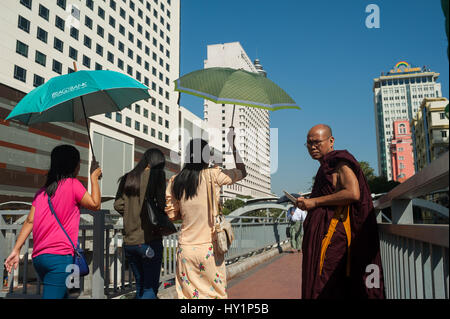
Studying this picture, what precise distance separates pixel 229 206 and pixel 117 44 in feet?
173

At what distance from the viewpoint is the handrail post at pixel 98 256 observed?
429 cm

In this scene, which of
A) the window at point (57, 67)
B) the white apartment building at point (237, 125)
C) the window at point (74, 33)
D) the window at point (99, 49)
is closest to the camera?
the window at point (57, 67)

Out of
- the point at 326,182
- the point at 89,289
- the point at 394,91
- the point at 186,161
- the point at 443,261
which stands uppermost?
the point at 394,91

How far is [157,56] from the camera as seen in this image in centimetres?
6322

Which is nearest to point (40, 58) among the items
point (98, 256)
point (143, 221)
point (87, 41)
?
point (87, 41)

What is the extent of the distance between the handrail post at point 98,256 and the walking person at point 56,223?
1250 millimetres

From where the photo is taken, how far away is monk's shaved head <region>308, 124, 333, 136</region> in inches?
121

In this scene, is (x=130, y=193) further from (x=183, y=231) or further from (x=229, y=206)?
(x=229, y=206)

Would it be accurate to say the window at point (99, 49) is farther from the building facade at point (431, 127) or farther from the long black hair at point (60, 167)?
the building facade at point (431, 127)

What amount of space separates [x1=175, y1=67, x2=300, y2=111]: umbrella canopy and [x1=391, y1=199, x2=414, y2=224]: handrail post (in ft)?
4.81

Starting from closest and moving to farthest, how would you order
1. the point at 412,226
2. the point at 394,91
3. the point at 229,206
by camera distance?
1. the point at 412,226
2. the point at 229,206
3. the point at 394,91

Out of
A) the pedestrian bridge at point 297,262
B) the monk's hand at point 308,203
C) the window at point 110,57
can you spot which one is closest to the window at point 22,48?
the window at point 110,57
